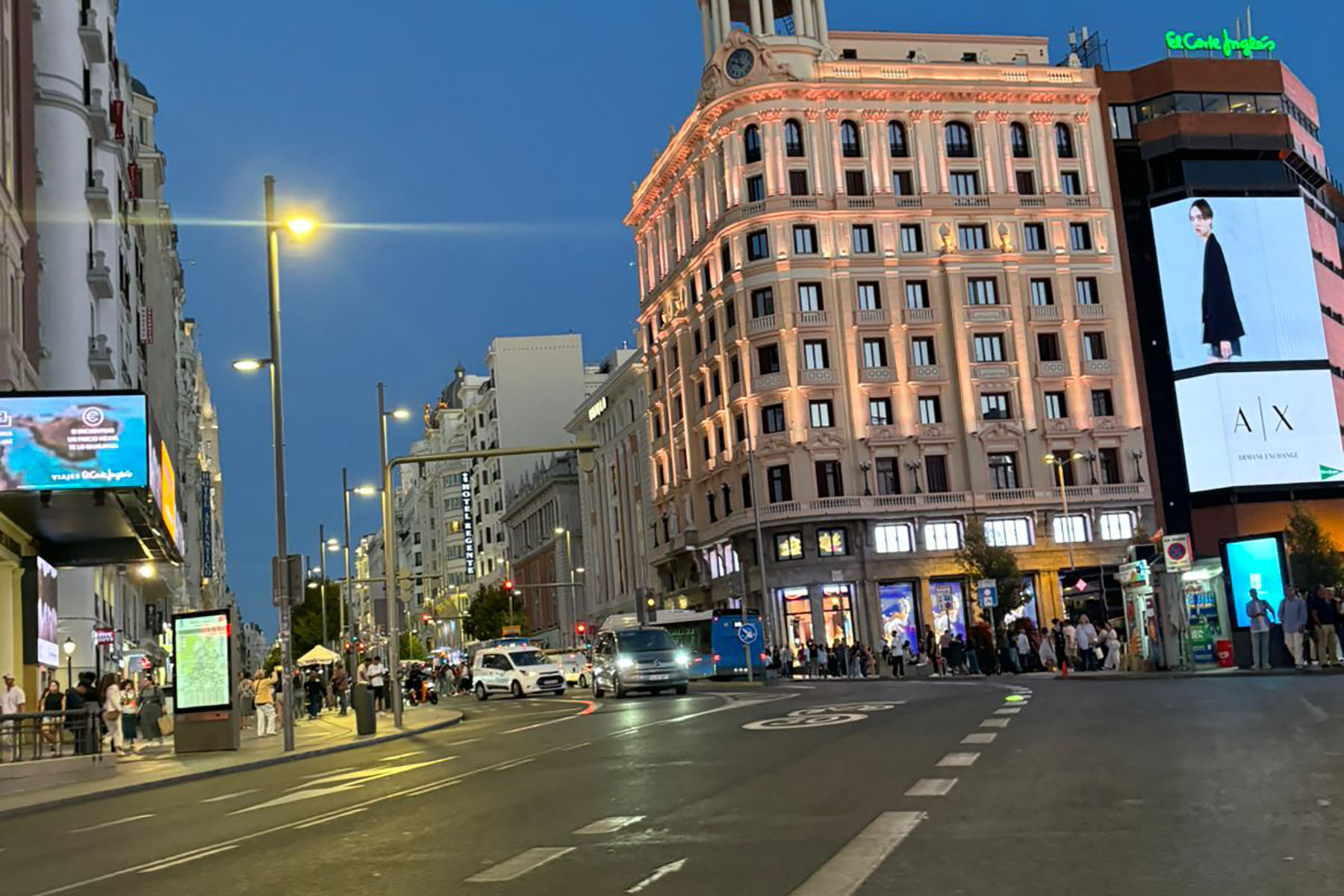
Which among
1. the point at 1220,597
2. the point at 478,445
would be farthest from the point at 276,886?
the point at 478,445

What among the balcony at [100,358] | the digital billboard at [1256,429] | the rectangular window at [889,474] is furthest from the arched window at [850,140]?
the balcony at [100,358]

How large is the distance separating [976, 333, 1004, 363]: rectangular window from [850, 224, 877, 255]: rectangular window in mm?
6856

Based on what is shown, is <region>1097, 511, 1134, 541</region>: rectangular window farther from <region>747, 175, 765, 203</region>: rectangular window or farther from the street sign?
the street sign

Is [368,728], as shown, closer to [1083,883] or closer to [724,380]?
[1083,883]

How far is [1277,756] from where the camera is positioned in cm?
1277

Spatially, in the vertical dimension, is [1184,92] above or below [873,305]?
above

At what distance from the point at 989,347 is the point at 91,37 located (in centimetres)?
4370

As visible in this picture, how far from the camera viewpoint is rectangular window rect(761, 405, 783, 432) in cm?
7277

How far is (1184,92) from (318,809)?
75675 mm

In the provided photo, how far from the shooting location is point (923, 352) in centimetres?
7394

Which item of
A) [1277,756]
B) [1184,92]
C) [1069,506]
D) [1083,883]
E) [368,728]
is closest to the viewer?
[1083,883]

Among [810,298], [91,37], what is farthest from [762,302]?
[91,37]

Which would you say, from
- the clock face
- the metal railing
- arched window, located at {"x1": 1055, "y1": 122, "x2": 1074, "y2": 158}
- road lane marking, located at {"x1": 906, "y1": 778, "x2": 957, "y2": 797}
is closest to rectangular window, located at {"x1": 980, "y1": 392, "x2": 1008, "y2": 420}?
arched window, located at {"x1": 1055, "y1": 122, "x2": 1074, "y2": 158}

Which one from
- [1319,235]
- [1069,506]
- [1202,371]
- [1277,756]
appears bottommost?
[1277,756]
